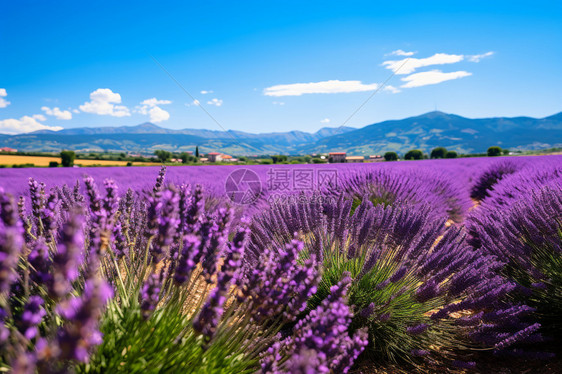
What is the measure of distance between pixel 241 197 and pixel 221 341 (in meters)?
3.61

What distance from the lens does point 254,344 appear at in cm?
148

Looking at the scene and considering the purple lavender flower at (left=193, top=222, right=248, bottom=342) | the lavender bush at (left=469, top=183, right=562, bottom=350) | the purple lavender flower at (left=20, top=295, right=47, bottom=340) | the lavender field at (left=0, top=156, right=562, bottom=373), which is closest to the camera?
the purple lavender flower at (left=20, top=295, right=47, bottom=340)

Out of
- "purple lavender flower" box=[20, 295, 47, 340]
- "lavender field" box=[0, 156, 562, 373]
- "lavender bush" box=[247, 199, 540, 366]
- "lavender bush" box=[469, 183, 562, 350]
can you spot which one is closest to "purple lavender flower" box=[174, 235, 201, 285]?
"lavender field" box=[0, 156, 562, 373]

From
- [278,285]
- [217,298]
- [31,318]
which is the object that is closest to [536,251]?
[278,285]

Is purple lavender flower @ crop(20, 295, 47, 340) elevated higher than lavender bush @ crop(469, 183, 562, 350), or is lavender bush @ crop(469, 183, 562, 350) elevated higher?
purple lavender flower @ crop(20, 295, 47, 340)

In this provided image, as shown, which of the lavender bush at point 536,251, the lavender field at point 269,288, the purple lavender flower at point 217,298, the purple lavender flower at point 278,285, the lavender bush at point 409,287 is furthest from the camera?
the lavender bush at point 536,251

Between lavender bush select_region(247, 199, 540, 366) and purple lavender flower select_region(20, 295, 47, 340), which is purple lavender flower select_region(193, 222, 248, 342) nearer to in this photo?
purple lavender flower select_region(20, 295, 47, 340)

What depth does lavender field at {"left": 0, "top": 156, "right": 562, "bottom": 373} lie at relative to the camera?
2.91 feet

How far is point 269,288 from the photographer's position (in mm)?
1129

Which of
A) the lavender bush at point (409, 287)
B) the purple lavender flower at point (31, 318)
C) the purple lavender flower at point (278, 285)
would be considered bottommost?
the lavender bush at point (409, 287)

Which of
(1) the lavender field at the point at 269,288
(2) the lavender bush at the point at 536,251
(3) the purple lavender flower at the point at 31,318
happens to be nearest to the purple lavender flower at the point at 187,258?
(1) the lavender field at the point at 269,288

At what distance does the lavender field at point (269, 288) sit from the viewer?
888 mm

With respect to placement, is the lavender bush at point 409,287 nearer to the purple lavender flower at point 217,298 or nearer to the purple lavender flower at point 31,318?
the purple lavender flower at point 217,298

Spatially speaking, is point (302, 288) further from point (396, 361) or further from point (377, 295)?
point (396, 361)
